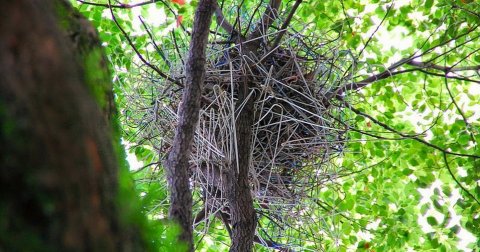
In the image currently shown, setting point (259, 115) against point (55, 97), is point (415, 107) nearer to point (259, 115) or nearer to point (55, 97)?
point (259, 115)

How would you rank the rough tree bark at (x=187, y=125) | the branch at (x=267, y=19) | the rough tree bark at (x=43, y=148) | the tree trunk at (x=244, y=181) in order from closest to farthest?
the rough tree bark at (x=43, y=148)
the rough tree bark at (x=187, y=125)
the tree trunk at (x=244, y=181)
the branch at (x=267, y=19)

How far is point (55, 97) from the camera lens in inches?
9.6

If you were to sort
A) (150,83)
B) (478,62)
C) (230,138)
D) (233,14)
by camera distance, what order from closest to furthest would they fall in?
(230,138) → (150,83) → (233,14) → (478,62)

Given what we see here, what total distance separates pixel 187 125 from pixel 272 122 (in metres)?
0.59

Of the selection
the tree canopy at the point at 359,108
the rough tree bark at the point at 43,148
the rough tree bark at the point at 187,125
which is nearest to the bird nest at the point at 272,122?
the tree canopy at the point at 359,108

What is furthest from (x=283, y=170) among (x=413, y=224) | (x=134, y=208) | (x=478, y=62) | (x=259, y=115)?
(x=134, y=208)

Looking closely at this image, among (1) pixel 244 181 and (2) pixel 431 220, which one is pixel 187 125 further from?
(2) pixel 431 220

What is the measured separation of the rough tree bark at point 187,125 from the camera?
3.01 feet

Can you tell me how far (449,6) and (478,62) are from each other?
28 centimetres

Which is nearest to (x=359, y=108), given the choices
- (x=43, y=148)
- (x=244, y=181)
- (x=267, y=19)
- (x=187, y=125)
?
(x=267, y=19)

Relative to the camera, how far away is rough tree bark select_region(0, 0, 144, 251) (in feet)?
0.77

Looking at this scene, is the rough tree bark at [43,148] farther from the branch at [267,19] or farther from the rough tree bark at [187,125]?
the branch at [267,19]

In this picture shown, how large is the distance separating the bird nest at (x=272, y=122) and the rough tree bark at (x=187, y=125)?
1.13 ft

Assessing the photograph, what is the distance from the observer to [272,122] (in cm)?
154
